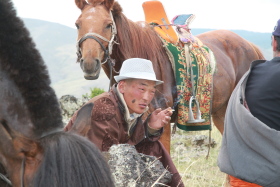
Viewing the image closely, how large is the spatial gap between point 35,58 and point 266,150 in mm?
1680

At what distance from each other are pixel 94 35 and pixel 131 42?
21.0 inches

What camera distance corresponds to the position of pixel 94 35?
514cm

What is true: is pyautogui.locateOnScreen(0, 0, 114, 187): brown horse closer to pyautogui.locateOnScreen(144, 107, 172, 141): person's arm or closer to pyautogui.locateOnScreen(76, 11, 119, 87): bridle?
pyautogui.locateOnScreen(144, 107, 172, 141): person's arm

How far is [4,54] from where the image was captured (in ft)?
7.75

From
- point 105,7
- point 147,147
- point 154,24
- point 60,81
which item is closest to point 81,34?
point 105,7

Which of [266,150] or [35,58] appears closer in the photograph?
[35,58]

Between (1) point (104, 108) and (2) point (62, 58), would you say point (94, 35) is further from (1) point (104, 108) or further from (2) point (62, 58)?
(2) point (62, 58)

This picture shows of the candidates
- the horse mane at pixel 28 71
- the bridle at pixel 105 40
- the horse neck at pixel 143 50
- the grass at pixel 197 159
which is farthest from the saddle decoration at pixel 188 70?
the horse mane at pixel 28 71

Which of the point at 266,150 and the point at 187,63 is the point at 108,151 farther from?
the point at 187,63

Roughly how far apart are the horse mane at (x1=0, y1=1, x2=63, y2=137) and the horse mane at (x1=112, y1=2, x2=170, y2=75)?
3.02 metres

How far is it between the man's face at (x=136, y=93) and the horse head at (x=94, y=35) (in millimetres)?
1063

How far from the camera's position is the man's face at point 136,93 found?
3.90 m

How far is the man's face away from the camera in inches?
154

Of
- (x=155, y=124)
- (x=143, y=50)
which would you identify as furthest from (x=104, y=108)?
(x=143, y=50)
